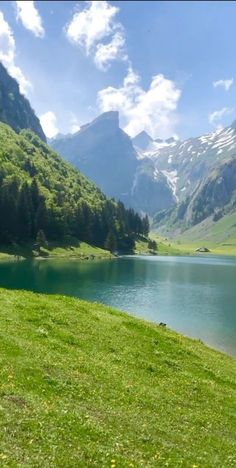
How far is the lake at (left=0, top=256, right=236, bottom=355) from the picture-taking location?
3344 inches

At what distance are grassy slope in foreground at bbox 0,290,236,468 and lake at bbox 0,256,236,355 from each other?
31101 mm

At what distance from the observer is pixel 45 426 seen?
21.1 meters

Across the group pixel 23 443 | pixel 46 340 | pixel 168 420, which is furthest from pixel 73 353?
pixel 23 443

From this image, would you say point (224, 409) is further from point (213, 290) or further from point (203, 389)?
point (213, 290)

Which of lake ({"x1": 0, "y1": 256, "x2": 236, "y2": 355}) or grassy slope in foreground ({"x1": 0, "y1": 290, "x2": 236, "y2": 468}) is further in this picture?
lake ({"x1": 0, "y1": 256, "x2": 236, "y2": 355})

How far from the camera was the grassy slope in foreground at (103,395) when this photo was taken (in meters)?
20.4

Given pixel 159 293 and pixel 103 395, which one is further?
pixel 159 293

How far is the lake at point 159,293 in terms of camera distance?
279 feet

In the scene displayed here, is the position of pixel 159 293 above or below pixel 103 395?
below

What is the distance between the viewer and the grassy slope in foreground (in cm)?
2041

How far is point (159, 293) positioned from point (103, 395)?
102 meters

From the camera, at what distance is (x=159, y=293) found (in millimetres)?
128250

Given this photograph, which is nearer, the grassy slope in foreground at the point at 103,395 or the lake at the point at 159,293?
the grassy slope in foreground at the point at 103,395

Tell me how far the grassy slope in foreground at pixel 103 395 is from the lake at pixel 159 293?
3110 centimetres
